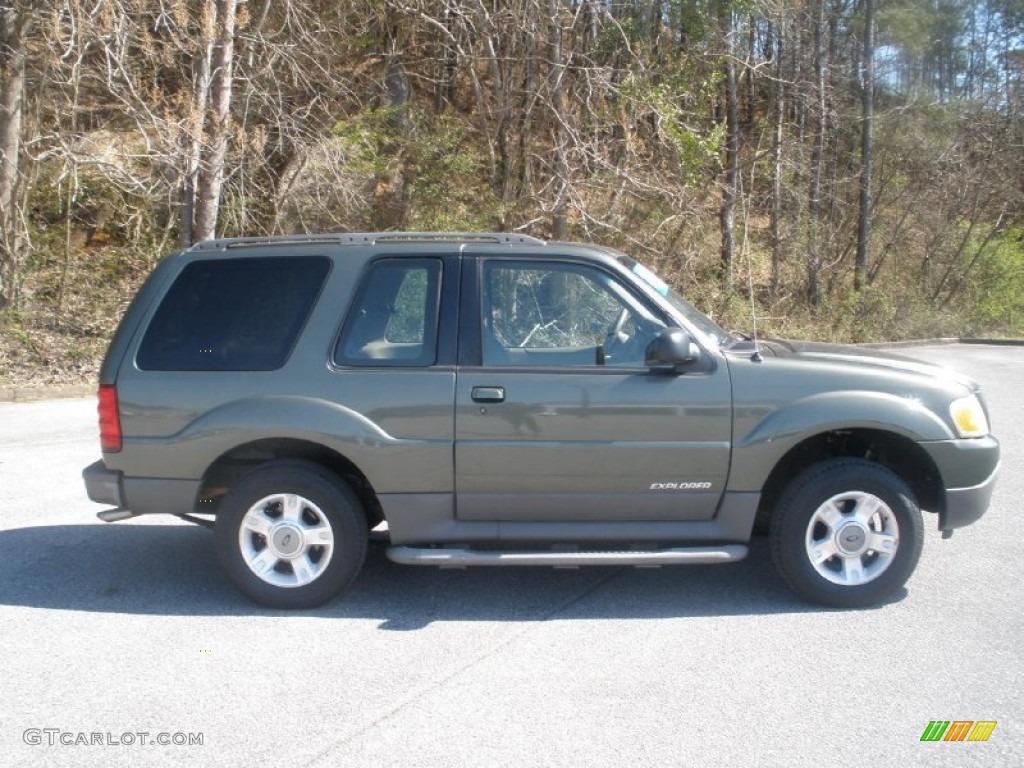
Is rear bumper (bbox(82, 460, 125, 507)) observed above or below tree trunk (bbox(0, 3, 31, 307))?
below

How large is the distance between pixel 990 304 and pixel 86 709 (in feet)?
89.4

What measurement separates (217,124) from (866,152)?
1631 cm

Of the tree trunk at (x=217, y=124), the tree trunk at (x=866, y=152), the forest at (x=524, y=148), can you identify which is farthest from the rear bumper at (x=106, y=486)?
the tree trunk at (x=866, y=152)

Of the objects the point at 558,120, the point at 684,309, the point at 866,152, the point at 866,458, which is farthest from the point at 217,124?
the point at 866,152

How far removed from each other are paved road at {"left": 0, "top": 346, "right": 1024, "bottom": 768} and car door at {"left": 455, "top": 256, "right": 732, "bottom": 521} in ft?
2.00

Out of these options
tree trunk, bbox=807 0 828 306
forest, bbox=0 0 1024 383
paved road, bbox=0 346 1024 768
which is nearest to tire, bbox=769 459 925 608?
paved road, bbox=0 346 1024 768

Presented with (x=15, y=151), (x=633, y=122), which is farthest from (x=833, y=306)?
(x=15, y=151)

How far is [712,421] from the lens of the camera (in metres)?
5.09

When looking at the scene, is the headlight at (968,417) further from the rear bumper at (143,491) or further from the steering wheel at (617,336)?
the rear bumper at (143,491)

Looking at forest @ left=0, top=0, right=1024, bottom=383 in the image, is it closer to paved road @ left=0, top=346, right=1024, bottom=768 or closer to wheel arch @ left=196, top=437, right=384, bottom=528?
paved road @ left=0, top=346, right=1024, bottom=768

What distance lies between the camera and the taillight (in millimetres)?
5250

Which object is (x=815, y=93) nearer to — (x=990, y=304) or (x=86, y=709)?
(x=990, y=304)

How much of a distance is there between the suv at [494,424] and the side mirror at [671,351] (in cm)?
2

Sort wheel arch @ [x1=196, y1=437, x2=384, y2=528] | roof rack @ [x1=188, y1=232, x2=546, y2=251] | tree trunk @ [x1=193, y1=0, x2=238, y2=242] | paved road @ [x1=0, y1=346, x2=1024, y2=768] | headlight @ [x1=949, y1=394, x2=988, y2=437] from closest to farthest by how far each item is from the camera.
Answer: paved road @ [x1=0, y1=346, x2=1024, y2=768] → headlight @ [x1=949, y1=394, x2=988, y2=437] → wheel arch @ [x1=196, y1=437, x2=384, y2=528] → roof rack @ [x1=188, y1=232, x2=546, y2=251] → tree trunk @ [x1=193, y1=0, x2=238, y2=242]
